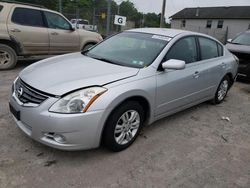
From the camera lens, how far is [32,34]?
671 centimetres

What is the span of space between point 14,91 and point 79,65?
35.2 inches

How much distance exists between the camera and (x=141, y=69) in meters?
3.15

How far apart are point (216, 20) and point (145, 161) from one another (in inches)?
1492

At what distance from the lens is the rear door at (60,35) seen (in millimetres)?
7172

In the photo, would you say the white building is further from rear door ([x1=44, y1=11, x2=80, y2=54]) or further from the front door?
the front door

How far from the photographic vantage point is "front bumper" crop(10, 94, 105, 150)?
2484 mm

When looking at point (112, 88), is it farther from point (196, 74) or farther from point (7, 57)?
point (7, 57)

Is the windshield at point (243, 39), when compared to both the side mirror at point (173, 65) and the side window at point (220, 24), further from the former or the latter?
the side window at point (220, 24)

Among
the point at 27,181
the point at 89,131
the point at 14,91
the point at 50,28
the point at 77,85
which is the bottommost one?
the point at 27,181

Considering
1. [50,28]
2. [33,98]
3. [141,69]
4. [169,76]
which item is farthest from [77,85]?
[50,28]

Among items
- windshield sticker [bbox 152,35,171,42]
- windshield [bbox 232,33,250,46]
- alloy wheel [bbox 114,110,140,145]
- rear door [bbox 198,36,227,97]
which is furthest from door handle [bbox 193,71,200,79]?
windshield [bbox 232,33,250,46]

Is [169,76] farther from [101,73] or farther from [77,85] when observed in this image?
[77,85]

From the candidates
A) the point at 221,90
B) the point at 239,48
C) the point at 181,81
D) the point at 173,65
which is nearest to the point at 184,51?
the point at 181,81

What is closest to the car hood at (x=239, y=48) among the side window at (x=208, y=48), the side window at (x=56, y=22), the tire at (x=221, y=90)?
the tire at (x=221, y=90)
